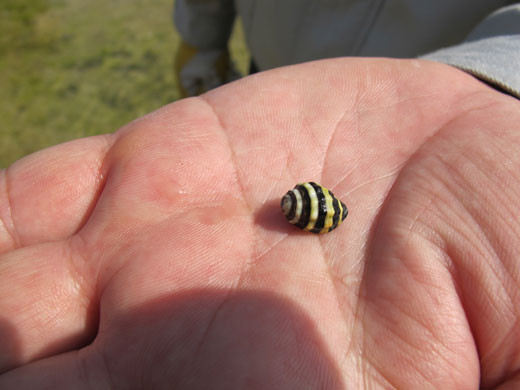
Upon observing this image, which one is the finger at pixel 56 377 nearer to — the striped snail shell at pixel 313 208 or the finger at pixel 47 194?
the finger at pixel 47 194

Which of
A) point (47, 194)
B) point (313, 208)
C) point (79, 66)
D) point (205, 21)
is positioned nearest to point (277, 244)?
point (313, 208)

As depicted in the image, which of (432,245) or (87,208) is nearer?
(432,245)

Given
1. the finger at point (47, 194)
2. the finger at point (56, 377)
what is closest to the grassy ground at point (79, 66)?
the finger at point (47, 194)

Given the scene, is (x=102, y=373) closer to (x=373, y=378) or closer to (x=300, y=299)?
(x=300, y=299)

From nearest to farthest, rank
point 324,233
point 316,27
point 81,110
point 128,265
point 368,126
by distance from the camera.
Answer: point 128,265 < point 324,233 < point 368,126 < point 316,27 < point 81,110

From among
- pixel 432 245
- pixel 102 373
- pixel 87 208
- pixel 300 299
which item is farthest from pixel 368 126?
pixel 102 373

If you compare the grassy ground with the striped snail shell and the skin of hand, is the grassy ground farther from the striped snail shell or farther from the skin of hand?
the striped snail shell
